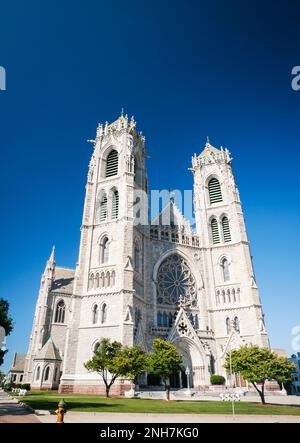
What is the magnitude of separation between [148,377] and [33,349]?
24.4 metres

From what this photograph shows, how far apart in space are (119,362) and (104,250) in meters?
16.9

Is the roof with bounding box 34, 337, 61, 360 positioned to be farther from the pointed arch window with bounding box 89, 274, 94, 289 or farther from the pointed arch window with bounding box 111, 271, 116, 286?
the pointed arch window with bounding box 111, 271, 116, 286

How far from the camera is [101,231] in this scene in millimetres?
43031

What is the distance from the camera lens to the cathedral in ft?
121

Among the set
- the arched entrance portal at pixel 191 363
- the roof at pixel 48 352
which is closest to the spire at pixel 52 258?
the roof at pixel 48 352

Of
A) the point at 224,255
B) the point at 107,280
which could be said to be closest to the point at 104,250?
the point at 107,280

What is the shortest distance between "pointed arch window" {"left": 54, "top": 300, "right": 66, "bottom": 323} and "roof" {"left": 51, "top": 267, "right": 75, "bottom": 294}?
2026 millimetres

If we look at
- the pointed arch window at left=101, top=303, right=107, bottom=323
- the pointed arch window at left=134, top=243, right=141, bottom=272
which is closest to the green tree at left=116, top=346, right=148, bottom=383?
the pointed arch window at left=101, top=303, right=107, bottom=323

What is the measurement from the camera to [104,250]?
42156 millimetres

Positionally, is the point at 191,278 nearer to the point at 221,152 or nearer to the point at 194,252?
the point at 194,252

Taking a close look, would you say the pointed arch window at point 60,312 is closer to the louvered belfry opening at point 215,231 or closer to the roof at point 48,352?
the roof at point 48,352

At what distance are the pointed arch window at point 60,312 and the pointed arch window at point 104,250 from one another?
1897cm

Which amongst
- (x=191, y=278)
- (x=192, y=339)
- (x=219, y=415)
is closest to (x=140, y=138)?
(x=191, y=278)

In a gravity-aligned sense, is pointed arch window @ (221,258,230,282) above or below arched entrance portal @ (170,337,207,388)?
above
